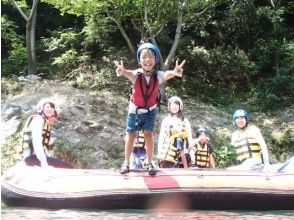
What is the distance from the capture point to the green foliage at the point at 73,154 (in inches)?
465

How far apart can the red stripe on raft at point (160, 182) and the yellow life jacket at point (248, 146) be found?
1.48 m

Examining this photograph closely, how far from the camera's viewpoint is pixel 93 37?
16.5m

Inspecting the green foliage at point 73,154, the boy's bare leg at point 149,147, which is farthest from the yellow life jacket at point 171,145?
the green foliage at point 73,154

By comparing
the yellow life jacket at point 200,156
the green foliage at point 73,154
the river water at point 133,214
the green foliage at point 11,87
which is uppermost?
the green foliage at point 11,87

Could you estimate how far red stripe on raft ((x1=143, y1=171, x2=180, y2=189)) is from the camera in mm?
6898

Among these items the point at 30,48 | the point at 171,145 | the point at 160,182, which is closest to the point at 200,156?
the point at 171,145

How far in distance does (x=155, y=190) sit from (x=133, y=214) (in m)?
0.55

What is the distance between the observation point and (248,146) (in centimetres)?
780

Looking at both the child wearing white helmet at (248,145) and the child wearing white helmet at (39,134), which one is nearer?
the child wearing white helmet at (39,134)

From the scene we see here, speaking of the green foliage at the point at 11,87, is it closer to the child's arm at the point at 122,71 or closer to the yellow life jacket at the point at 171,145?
the yellow life jacket at the point at 171,145

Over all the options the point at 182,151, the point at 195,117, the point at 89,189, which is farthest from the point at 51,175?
the point at 195,117

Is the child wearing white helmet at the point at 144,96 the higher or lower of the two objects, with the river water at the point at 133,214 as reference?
higher

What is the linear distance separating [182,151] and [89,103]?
6227mm

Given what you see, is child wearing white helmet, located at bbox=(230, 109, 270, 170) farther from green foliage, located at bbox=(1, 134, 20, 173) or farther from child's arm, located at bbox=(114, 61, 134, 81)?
green foliage, located at bbox=(1, 134, 20, 173)
